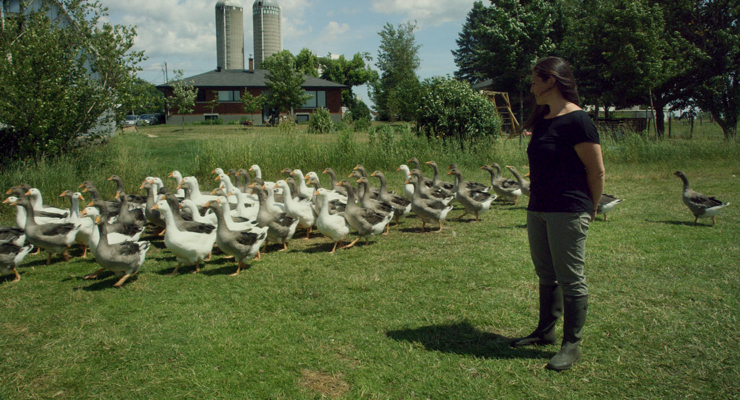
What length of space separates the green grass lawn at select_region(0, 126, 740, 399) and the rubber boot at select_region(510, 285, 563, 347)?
104 mm

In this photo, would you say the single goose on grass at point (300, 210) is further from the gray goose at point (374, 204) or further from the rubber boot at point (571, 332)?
the rubber boot at point (571, 332)

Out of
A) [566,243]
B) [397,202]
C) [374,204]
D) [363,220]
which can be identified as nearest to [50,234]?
[363,220]

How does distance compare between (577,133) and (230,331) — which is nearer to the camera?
(577,133)

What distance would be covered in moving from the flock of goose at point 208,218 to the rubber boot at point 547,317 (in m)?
4.42

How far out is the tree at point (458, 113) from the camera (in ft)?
61.7

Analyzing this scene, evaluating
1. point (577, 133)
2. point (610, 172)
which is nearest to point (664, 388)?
point (577, 133)

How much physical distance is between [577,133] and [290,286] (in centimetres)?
435

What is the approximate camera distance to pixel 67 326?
218 inches

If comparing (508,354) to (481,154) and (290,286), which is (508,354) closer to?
(290,286)

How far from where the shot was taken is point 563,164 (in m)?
4.06

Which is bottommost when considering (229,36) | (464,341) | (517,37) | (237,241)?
(464,341)

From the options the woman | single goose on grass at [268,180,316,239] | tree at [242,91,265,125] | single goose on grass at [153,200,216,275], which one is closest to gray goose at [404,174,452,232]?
single goose on grass at [268,180,316,239]

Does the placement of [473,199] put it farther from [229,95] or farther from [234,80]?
[234,80]

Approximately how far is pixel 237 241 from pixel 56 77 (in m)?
8.30
